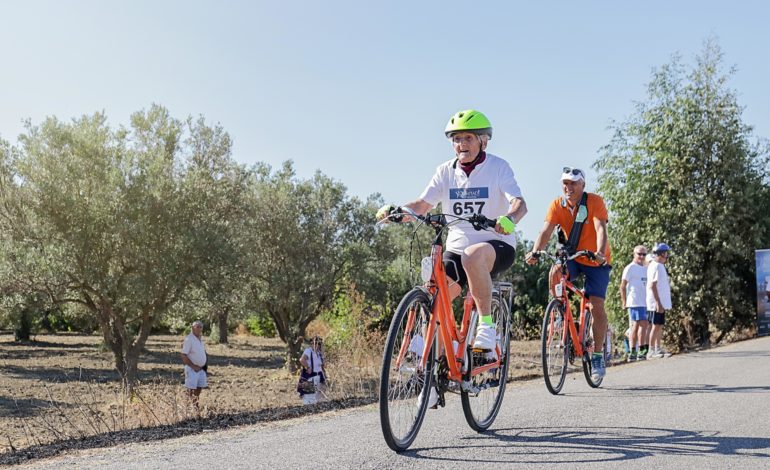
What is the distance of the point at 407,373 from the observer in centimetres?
488

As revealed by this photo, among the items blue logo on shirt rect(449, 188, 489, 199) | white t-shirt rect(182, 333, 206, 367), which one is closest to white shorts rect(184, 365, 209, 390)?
white t-shirt rect(182, 333, 206, 367)

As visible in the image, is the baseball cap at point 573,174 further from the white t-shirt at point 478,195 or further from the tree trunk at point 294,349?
the tree trunk at point 294,349

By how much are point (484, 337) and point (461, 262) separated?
521mm

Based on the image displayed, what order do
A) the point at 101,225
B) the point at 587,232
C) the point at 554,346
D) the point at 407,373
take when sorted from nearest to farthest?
1. the point at 407,373
2. the point at 554,346
3. the point at 587,232
4. the point at 101,225

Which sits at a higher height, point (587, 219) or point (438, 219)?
point (587, 219)

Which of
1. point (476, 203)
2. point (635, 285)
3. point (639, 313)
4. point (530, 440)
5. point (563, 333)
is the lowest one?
point (530, 440)

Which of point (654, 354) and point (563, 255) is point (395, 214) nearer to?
point (563, 255)

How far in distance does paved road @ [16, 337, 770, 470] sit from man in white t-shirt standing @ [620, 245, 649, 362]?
526cm

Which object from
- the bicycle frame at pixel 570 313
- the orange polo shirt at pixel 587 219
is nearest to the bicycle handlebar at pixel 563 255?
the bicycle frame at pixel 570 313

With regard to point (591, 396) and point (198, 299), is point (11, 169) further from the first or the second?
point (591, 396)

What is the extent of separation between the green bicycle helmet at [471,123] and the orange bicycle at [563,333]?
96.4 inches

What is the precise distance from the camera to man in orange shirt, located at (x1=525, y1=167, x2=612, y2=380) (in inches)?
312

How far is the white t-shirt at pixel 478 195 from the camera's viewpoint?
545 cm

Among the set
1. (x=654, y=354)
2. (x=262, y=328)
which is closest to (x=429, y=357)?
(x=654, y=354)
